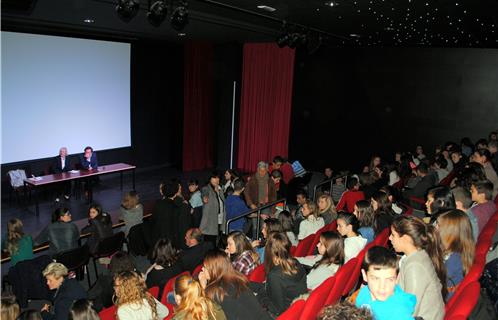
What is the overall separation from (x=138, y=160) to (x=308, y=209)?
7.84 m

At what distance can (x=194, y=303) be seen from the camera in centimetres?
284

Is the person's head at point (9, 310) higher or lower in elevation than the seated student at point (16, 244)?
higher

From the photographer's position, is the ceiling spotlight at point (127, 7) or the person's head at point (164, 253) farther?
the ceiling spotlight at point (127, 7)

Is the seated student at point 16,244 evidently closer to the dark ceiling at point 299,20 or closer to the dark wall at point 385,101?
the dark ceiling at point 299,20

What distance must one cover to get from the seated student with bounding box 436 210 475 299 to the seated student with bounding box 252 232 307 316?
1083 millimetres

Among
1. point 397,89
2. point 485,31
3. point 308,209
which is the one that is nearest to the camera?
point 308,209

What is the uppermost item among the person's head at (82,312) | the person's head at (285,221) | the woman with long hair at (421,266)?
the woman with long hair at (421,266)

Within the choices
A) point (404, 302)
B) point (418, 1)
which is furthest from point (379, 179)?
point (404, 302)

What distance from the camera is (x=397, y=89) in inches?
419

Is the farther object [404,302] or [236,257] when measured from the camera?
[236,257]

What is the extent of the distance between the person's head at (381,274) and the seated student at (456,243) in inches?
41.8

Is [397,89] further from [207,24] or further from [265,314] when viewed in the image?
[265,314]

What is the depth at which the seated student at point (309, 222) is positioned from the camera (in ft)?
17.4

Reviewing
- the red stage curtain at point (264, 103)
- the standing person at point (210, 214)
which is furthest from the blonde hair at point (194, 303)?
the red stage curtain at point (264, 103)
